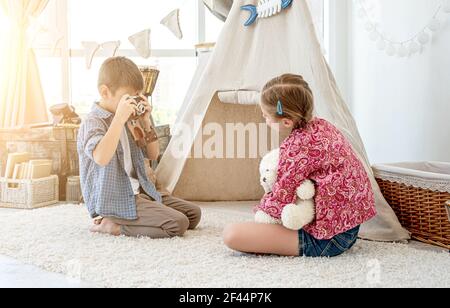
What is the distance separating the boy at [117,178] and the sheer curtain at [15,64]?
67.7 inches

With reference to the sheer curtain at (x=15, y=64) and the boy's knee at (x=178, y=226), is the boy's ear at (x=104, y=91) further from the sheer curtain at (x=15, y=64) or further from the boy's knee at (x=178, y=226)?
the sheer curtain at (x=15, y=64)

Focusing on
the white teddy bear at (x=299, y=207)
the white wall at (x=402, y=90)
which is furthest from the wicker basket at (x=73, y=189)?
the white wall at (x=402, y=90)

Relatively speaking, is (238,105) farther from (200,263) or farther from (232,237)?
(200,263)

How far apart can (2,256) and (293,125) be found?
1.14 meters

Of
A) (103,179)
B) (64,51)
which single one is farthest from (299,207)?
(64,51)

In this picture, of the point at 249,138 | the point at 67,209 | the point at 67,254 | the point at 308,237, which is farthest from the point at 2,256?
the point at 249,138

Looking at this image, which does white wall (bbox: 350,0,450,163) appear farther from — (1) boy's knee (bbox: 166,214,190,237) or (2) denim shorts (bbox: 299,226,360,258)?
(1) boy's knee (bbox: 166,214,190,237)

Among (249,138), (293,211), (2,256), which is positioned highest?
(249,138)

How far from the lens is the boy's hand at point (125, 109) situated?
224 cm

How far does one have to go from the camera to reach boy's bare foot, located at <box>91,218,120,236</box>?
93.8 inches

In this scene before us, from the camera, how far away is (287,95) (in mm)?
2008

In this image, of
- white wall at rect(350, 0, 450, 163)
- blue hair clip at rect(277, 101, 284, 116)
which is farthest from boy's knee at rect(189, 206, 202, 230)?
white wall at rect(350, 0, 450, 163)

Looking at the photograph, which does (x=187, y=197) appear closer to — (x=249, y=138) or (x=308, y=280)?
(x=249, y=138)

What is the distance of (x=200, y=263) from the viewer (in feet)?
6.37
